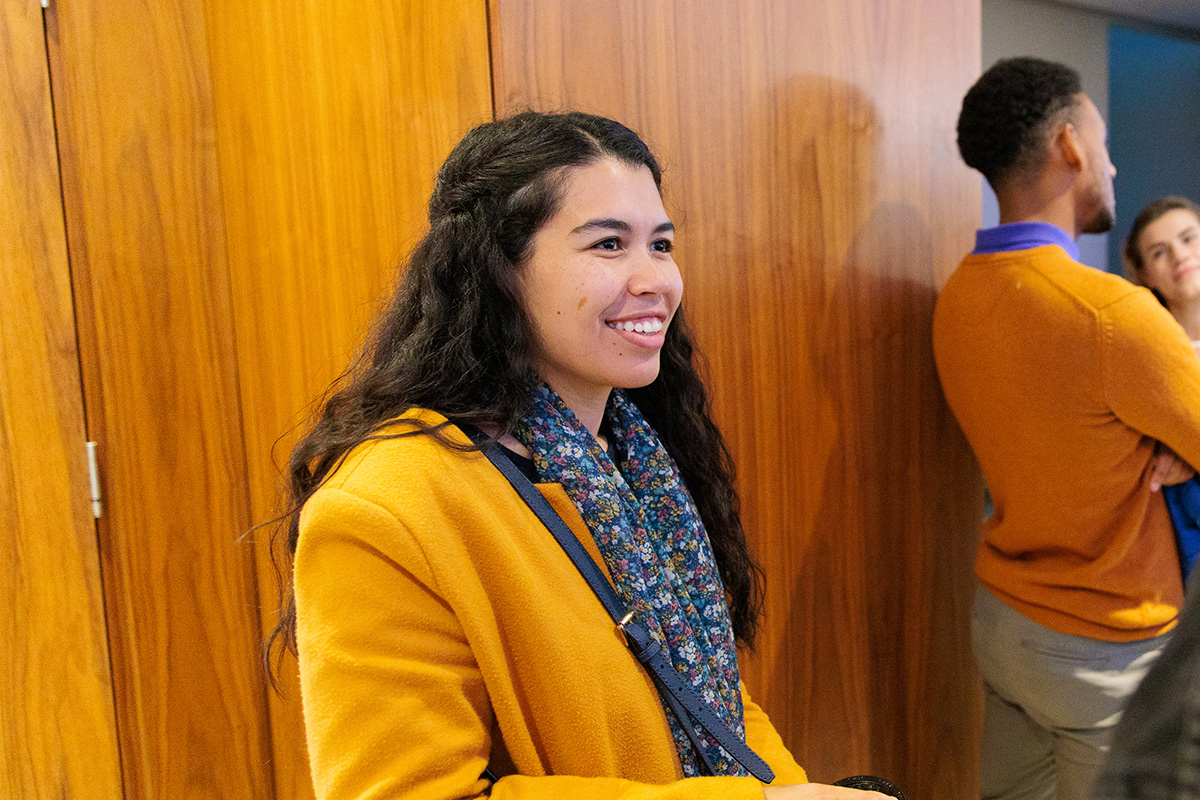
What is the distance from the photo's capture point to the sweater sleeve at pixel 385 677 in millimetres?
871

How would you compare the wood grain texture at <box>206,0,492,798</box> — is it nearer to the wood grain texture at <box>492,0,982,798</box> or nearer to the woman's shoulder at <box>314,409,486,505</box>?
the wood grain texture at <box>492,0,982,798</box>

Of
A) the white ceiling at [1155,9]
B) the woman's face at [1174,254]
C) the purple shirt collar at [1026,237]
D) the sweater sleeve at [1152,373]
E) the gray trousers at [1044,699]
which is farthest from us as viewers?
the white ceiling at [1155,9]

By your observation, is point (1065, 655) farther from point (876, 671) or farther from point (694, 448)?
point (694, 448)

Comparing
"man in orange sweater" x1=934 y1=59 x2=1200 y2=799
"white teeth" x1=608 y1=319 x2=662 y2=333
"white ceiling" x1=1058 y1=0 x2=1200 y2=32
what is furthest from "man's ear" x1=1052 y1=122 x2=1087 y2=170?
"white ceiling" x1=1058 y1=0 x2=1200 y2=32

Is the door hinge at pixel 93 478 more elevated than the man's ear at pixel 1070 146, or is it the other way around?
the man's ear at pixel 1070 146

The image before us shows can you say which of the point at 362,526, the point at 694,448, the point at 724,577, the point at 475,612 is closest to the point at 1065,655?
the point at 724,577

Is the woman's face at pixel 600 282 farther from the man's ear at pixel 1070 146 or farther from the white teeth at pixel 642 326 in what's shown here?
the man's ear at pixel 1070 146

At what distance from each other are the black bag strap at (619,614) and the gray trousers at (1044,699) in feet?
3.50

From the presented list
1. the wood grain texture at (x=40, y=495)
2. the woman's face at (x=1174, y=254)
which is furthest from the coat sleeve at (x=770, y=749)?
the woman's face at (x=1174, y=254)

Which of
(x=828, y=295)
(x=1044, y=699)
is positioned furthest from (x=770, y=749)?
(x=828, y=295)

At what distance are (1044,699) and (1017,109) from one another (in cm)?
120

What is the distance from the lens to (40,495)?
156 cm

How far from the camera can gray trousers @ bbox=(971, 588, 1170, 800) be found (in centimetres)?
177

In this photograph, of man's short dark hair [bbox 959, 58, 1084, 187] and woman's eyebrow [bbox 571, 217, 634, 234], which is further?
man's short dark hair [bbox 959, 58, 1084, 187]
